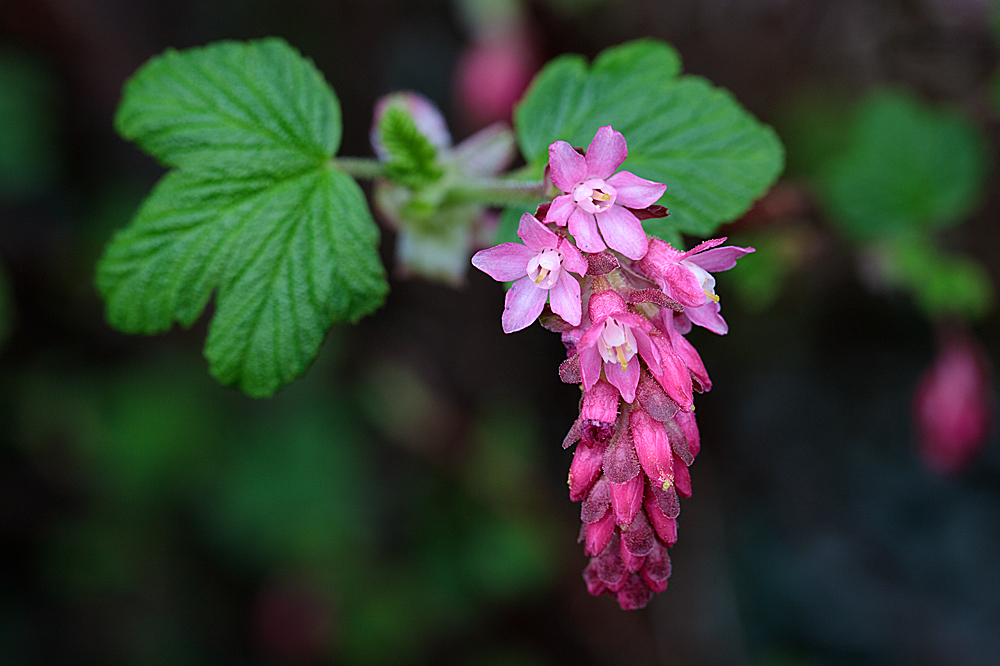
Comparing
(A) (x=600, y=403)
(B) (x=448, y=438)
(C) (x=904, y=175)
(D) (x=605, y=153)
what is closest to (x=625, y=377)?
(A) (x=600, y=403)

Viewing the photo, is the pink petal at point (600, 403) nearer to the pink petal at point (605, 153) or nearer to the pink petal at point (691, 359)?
the pink petal at point (691, 359)

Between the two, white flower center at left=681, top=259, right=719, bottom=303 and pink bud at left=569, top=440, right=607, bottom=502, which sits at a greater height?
white flower center at left=681, top=259, right=719, bottom=303

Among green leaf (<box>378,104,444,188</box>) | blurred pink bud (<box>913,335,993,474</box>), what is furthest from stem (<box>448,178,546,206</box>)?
blurred pink bud (<box>913,335,993,474</box>)

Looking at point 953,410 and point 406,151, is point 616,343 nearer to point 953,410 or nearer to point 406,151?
point 406,151

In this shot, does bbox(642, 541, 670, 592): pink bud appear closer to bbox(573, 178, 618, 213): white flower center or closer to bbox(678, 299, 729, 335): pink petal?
bbox(678, 299, 729, 335): pink petal

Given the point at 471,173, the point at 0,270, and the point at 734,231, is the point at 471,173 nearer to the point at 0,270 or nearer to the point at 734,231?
the point at 734,231
